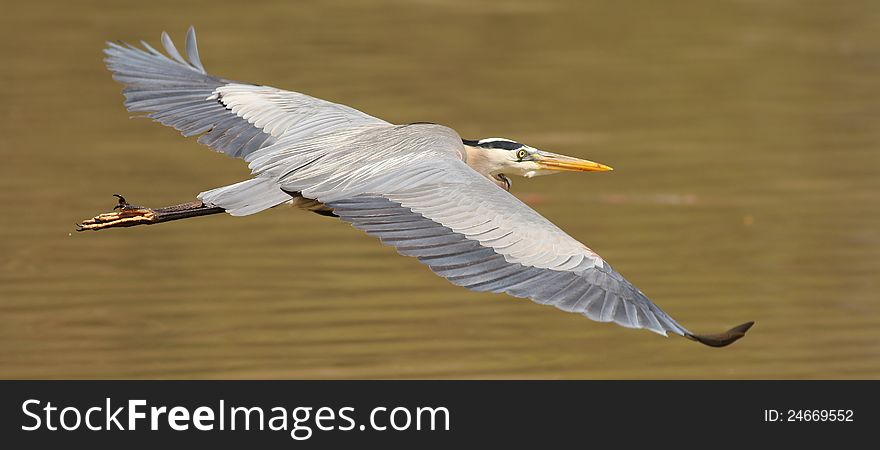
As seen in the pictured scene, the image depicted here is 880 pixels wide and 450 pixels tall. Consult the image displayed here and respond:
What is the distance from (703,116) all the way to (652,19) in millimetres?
3808

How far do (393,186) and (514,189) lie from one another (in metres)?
5.43

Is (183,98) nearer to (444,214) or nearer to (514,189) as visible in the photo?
(444,214)

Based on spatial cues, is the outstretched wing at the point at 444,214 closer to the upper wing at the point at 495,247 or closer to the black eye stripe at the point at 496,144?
the upper wing at the point at 495,247

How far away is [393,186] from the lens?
7055mm

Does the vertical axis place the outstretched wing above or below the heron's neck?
below

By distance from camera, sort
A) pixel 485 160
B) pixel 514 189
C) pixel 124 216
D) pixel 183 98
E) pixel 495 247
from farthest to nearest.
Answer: pixel 514 189
pixel 183 98
pixel 485 160
pixel 124 216
pixel 495 247

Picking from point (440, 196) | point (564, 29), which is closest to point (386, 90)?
point (564, 29)

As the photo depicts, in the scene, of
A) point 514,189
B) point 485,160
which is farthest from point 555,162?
point 514,189

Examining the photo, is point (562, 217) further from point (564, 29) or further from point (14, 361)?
point (564, 29)

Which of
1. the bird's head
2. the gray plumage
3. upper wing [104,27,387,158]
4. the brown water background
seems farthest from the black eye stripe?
the brown water background

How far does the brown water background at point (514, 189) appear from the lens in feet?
28.9

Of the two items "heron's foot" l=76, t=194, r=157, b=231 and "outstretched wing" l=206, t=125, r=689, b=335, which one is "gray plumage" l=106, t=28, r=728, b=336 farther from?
"heron's foot" l=76, t=194, r=157, b=231

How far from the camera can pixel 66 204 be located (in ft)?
35.8

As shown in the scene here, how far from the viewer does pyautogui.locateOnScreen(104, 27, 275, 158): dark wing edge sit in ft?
26.9
